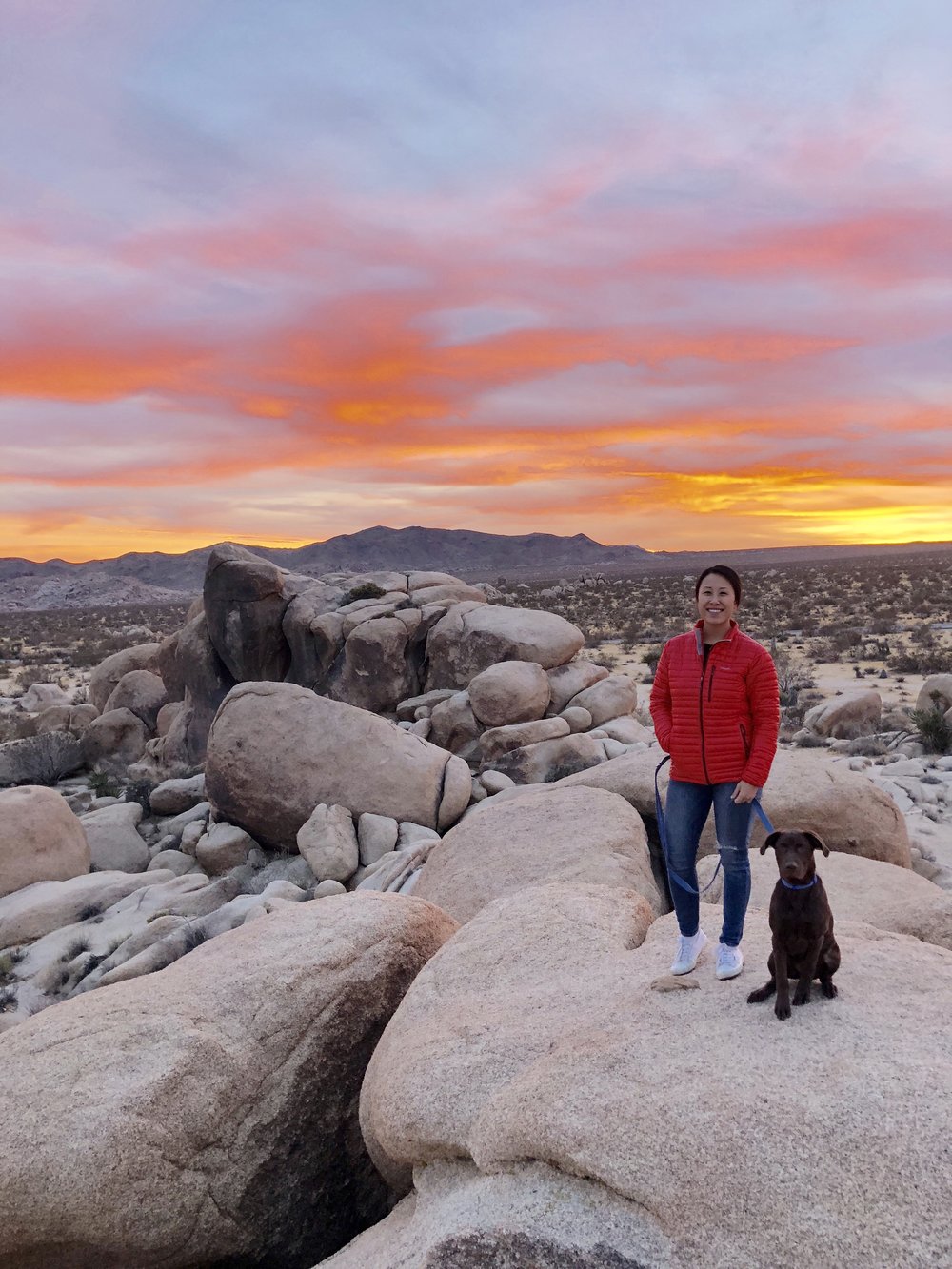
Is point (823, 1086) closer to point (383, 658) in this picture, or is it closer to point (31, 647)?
point (383, 658)

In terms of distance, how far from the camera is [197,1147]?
177 inches

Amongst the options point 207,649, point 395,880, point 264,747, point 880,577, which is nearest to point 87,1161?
point 395,880

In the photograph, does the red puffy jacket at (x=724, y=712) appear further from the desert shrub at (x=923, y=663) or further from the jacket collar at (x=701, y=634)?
the desert shrub at (x=923, y=663)

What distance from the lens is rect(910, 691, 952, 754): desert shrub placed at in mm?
14438

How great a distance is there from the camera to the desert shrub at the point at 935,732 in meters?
14.4

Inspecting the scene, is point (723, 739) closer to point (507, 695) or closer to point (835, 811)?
point (835, 811)

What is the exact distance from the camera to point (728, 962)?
451 cm

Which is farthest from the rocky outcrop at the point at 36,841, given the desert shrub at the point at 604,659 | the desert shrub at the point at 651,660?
the desert shrub at the point at 604,659

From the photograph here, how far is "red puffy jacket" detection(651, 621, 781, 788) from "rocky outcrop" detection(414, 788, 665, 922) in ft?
9.85

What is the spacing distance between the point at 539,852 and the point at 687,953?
362cm

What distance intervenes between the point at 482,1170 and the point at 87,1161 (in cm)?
204

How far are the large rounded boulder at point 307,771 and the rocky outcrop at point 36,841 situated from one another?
1.87 metres

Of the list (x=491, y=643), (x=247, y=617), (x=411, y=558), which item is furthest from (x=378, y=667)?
(x=411, y=558)

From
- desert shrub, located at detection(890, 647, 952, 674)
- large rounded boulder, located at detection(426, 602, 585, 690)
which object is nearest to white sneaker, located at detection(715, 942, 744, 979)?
large rounded boulder, located at detection(426, 602, 585, 690)
